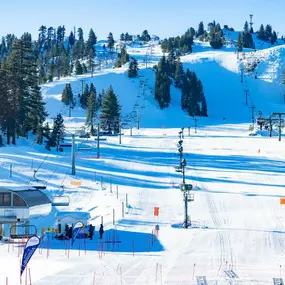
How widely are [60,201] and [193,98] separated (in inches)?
3774

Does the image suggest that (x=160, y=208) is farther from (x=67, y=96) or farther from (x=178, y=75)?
(x=178, y=75)

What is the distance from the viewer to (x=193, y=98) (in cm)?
13350

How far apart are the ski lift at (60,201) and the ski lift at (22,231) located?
5828 millimetres

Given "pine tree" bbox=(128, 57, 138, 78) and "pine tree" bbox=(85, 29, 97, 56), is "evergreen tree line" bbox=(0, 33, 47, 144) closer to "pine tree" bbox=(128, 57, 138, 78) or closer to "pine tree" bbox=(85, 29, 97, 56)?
"pine tree" bbox=(128, 57, 138, 78)

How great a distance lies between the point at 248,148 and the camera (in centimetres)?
7756

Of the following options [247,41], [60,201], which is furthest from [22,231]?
[247,41]

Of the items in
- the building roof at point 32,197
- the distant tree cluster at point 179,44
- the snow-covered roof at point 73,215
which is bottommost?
the snow-covered roof at point 73,215

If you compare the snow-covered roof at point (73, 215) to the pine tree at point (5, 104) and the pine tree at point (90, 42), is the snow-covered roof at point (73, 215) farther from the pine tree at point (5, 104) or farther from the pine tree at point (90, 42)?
the pine tree at point (90, 42)

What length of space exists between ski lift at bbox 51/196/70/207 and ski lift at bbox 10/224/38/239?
5.83 metres

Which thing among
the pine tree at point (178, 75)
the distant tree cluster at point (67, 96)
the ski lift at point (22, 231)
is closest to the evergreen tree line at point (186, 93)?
the pine tree at point (178, 75)

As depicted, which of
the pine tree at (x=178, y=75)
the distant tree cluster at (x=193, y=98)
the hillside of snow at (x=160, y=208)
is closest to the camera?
the hillside of snow at (x=160, y=208)

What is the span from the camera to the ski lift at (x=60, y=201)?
39.1 m

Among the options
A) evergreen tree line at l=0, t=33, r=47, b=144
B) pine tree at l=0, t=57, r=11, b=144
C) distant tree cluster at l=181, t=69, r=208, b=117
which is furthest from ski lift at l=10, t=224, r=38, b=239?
distant tree cluster at l=181, t=69, r=208, b=117

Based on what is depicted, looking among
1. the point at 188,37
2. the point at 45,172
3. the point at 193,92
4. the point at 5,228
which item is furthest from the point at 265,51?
the point at 5,228
